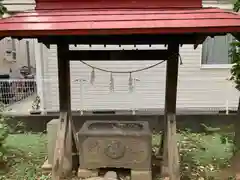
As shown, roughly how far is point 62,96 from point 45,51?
397cm

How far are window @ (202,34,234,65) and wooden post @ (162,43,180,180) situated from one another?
4.78 meters

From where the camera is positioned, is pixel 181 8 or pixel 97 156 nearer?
pixel 181 8

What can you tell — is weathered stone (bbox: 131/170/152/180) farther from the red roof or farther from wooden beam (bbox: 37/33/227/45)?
the red roof

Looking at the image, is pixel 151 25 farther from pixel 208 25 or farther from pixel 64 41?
pixel 64 41

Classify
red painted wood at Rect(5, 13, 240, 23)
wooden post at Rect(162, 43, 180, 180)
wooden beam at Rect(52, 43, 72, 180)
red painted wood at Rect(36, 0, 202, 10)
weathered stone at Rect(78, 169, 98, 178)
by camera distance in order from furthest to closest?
weathered stone at Rect(78, 169, 98, 178), wooden beam at Rect(52, 43, 72, 180), wooden post at Rect(162, 43, 180, 180), red painted wood at Rect(36, 0, 202, 10), red painted wood at Rect(5, 13, 240, 23)

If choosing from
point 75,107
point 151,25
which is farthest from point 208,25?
point 75,107

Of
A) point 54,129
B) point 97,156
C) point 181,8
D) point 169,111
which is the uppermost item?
point 181,8

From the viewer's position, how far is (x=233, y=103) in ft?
27.2

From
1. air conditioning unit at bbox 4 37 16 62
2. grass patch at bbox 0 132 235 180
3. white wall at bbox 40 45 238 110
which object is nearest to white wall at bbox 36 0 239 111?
white wall at bbox 40 45 238 110

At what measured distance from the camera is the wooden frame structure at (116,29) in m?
3.02

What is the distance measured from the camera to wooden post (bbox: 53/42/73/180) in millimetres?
4184

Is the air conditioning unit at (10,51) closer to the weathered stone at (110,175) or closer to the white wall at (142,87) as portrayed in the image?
the white wall at (142,87)

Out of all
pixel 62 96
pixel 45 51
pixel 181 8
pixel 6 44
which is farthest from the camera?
pixel 6 44

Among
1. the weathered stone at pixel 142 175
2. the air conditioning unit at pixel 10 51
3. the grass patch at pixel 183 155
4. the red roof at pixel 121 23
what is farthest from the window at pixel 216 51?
the air conditioning unit at pixel 10 51
